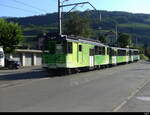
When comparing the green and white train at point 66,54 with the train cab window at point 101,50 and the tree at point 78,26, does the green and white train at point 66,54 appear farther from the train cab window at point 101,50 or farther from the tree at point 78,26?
the tree at point 78,26

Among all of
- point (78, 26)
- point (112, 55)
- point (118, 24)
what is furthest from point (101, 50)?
point (118, 24)

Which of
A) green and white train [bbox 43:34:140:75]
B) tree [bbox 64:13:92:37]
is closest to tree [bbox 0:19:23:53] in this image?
green and white train [bbox 43:34:140:75]

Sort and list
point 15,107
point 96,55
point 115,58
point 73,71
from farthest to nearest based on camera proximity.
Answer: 1. point 115,58
2. point 96,55
3. point 73,71
4. point 15,107

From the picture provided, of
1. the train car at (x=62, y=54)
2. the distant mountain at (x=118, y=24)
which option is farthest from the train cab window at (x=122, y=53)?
the distant mountain at (x=118, y=24)

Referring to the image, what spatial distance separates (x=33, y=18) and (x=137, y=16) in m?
78.9

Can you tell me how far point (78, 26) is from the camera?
8500cm

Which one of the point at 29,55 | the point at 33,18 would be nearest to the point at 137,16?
the point at 33,18

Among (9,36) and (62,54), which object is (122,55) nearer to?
(9,36)

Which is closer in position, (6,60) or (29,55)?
(6,60)

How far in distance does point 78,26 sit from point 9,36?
26.9 metres

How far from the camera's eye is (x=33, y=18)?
428 ft

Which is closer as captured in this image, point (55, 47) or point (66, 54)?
point (66, 54)

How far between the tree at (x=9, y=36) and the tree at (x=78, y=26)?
24194 millimetres

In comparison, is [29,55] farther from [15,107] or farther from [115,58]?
[15,107]
